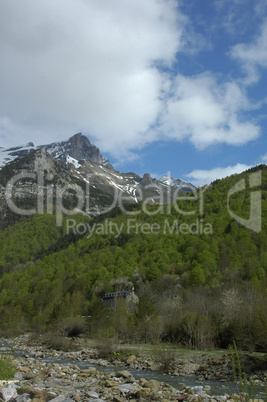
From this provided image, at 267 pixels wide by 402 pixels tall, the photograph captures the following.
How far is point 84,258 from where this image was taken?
10606 cm

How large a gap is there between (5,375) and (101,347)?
63.8ft

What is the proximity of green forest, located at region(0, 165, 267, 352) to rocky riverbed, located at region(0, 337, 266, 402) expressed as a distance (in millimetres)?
5601

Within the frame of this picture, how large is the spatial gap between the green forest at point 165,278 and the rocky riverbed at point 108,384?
18.4 feet

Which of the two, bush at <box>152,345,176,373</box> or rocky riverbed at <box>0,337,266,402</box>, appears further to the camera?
bush at <box>152,345,176,373</box>

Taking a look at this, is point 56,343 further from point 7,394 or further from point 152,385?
point 7,394

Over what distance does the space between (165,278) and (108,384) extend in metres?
57.5

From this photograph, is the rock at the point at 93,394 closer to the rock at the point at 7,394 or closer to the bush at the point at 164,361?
the rock at the point at 7,394

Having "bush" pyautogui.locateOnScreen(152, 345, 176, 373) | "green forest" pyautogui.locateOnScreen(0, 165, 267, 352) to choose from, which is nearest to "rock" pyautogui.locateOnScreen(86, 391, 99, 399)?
"bush" pyautogui.locateOnScreen(152, 345, 176, 373)

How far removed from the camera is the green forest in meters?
36.9

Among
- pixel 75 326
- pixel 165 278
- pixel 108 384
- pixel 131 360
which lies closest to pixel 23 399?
pixel 108 384

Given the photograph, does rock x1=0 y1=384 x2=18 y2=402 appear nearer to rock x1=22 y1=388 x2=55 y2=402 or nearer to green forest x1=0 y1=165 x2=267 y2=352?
rock x1=22 y1=388 x2=55 y2=402

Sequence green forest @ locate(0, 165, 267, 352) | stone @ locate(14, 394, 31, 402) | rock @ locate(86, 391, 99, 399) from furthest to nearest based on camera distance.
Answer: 1. green forest @ locate(0, 165, 267, 352)
2. rock @ locate(86, 391, 99, 399)
3. stone @ locate(14, 394, 31, 402)

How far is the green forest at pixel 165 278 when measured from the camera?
121ft

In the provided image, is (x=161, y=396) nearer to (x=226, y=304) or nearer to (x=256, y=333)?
(x=256, y=333)
